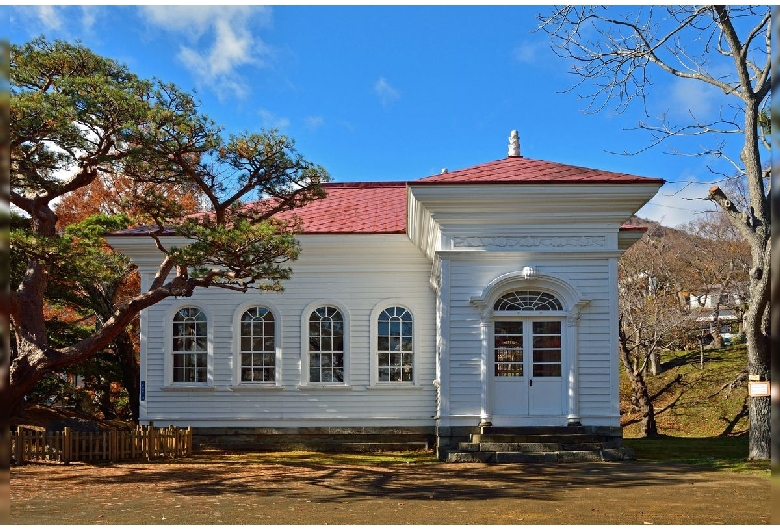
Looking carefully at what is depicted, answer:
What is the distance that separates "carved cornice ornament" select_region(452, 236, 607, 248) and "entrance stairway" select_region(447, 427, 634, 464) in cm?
346

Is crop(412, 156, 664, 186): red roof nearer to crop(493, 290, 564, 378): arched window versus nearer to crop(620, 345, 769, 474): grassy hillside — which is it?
crop(493, 290, 564, 378): arched window

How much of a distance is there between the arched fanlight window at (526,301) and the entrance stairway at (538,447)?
227 cm

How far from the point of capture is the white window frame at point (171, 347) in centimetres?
1823

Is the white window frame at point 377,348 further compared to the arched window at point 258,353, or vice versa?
the arched window at point 258,353

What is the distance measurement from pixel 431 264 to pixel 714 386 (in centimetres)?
1449

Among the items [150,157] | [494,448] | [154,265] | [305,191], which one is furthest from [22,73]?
[494,448]

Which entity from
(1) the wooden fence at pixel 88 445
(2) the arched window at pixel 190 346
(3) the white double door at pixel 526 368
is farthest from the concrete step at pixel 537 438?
(2) the arched window at pixel 190 346

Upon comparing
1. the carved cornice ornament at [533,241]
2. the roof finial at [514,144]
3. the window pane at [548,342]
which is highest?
the roof finial at [514,144]

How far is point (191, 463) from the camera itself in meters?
15.6

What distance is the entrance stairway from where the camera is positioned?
1443 cm

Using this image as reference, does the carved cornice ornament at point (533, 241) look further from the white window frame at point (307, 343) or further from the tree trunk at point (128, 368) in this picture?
the tree trunk at point (128, 368)

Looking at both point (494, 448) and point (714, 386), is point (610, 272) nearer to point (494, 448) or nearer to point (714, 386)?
point (494, 448)

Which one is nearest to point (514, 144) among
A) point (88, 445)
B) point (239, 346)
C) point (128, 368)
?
point (239, 346)

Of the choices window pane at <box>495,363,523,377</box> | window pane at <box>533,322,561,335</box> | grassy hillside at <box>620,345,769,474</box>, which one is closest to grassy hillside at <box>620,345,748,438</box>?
grassy hillside at <box>620,345,769,474</box>
